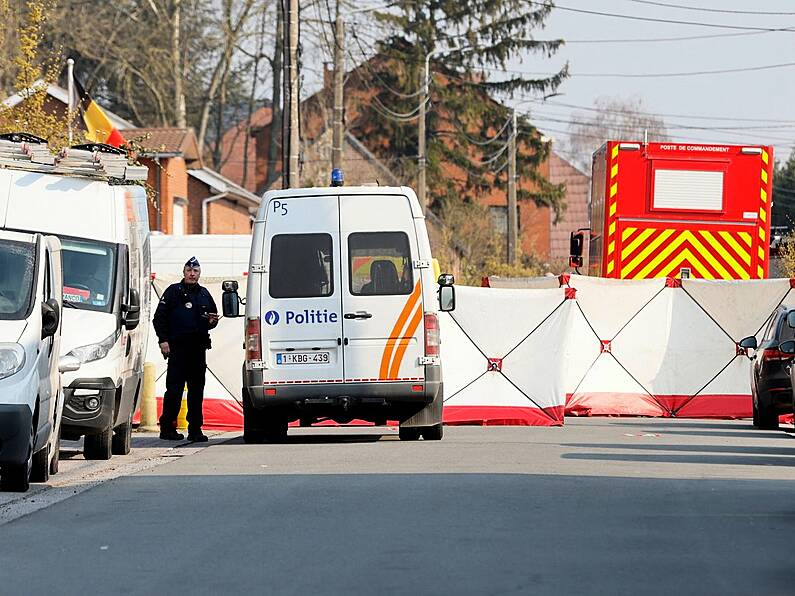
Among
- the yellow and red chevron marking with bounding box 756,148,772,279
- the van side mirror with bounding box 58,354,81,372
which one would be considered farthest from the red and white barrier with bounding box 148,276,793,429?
the van side mirror with bounding box 58,354,81,372

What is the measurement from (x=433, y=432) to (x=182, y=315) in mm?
3059

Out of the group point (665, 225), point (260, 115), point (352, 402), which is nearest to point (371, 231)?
point (352, 402)

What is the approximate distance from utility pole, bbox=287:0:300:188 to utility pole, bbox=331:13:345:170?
5.81m

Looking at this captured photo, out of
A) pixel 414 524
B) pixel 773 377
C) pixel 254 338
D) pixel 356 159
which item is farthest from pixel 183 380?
pixel 356 159

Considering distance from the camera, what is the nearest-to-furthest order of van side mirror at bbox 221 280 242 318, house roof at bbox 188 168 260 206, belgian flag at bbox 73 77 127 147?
Answer: van side mirror at bbox 221 280 242 318 → belgian flag at bbox 73 77 127 147 → house roof at bbox 188 168 260 206

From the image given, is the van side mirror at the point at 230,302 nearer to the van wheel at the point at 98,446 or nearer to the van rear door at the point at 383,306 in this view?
the van rear door at the point at 383,306

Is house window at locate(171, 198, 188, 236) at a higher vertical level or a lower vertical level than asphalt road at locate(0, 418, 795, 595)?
higher

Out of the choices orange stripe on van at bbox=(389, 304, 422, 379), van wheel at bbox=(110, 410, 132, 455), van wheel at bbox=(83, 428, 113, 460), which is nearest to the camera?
van wheel at bbox=(83, 428, 113, 460)

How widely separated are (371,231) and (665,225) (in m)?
8.72

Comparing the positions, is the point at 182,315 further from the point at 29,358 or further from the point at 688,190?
the point at 688,190

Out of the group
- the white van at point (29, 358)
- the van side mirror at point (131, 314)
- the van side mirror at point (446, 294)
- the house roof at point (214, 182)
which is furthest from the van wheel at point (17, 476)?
the house roof at point (214, 182)

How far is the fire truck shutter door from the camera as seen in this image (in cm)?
2388

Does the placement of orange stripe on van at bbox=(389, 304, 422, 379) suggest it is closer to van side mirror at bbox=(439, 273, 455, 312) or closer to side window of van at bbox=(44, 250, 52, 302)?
van side mirror at bbox=(439, 273, 455, 312)

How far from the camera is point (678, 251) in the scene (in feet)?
79.2
